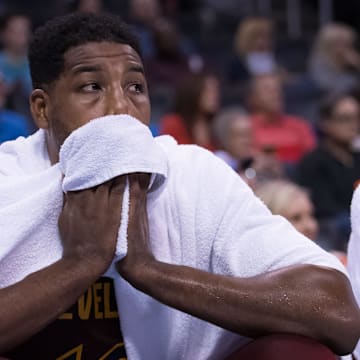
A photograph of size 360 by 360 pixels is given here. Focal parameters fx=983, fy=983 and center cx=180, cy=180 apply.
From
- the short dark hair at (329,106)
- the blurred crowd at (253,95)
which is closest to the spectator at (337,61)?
the blurred crowd at (253,95)

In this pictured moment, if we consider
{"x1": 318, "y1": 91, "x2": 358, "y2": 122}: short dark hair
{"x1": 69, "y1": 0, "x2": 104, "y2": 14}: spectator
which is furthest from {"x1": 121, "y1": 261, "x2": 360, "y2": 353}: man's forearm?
{"x1": 69, "y1": 0, "x2": 104, "y2": 14}: spectator

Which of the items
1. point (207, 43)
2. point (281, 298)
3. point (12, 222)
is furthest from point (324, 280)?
point (207, 43)

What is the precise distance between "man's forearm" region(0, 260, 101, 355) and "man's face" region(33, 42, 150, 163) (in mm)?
311

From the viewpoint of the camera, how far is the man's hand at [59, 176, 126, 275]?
6.11 ft

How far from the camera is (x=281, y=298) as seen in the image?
187 cm

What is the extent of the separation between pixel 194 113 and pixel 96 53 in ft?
9.07

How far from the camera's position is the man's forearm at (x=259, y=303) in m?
1.86

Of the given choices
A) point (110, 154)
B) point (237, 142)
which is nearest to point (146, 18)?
point (237, 142)

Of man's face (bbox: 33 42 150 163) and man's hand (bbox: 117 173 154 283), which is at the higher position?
man's face (bbox: 33 42 150 163)

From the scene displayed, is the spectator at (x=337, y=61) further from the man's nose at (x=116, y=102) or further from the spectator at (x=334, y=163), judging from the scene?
the man's nose at (x=116, y=102)

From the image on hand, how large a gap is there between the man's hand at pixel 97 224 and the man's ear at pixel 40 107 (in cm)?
28

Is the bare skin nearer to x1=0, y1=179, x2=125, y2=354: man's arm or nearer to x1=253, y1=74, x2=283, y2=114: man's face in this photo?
x1=0, y1=179, x2=125, y2=354: man's arm

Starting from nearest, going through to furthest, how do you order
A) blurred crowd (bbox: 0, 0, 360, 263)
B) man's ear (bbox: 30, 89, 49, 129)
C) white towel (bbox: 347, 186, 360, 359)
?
man's ear (bbox: 30, 89, 49, 129), white towel (bbox: 347, 186, 360, 359), blurred crowd (bbox: 0, 0, 360, 263)

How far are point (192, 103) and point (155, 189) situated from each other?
111 inches
